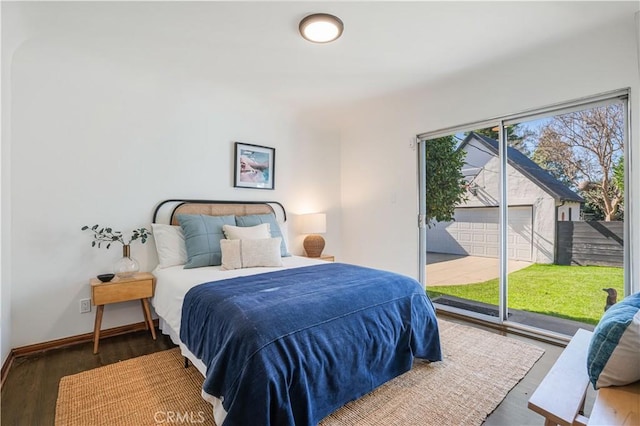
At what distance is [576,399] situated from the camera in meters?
1.15

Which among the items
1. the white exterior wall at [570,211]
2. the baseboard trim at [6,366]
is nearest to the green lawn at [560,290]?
the white exterior wall at [570,211]

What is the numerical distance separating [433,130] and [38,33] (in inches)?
139

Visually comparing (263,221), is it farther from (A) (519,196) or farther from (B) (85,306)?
(A) (519,196)

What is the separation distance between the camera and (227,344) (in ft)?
4.77

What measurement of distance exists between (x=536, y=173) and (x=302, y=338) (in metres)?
2.64

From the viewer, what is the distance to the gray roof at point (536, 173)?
2661 millimetres

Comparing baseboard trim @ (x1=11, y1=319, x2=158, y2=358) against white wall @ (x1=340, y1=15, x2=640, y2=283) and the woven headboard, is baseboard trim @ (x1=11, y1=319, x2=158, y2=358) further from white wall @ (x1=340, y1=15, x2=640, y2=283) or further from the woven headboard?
white wall @ (x1=340, y1=15, x2=640, y2=283)


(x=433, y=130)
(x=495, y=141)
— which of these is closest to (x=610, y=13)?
(x=495, y=141)

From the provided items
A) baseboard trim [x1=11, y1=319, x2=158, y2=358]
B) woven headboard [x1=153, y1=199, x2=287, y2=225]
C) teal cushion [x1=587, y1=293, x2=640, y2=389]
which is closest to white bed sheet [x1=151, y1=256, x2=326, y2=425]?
baseboard trim [x1=11, y1=319, x2=158, y2=358]

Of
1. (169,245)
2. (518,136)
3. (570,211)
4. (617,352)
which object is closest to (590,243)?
(570,211)

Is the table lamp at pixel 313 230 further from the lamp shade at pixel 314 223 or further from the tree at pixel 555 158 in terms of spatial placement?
the tree at pixel 555 158

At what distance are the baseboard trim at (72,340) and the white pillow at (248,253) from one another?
104 cm

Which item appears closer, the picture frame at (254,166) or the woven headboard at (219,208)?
the woven headboard at (219,208)

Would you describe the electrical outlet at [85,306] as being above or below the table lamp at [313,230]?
below
